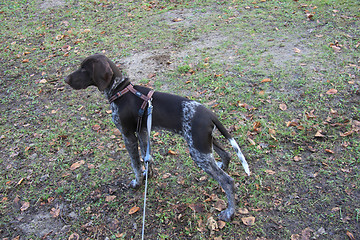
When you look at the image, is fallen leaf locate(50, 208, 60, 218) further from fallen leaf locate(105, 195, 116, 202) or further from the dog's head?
the dog's head

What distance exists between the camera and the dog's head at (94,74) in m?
3.62

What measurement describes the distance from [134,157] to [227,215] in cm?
154

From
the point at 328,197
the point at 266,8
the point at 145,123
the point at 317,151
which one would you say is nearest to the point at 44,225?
the point at 145,123

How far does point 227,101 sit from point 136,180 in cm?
253

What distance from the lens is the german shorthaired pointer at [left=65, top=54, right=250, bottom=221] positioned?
11.3ft

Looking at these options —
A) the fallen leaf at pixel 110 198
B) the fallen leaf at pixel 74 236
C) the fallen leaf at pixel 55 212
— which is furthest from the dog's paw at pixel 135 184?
the fallen leaf at pixel 55 212

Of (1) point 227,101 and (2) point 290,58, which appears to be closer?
(1) point 227,101

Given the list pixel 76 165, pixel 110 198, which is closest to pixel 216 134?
pixel 110 198

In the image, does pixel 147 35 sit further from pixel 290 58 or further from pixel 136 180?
pixel 136 180

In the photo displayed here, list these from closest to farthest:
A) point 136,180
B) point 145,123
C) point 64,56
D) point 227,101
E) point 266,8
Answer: point 145,123 < point 136,180 < point 227,101 < point 64,56 < point 266,8

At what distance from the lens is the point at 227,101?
572 centimetres

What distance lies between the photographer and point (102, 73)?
361 cm

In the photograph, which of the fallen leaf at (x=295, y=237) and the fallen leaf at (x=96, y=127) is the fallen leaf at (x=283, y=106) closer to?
the fallen leaf at (x=295, y=237)

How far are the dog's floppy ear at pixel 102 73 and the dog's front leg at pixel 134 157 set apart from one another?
78 centimetres
